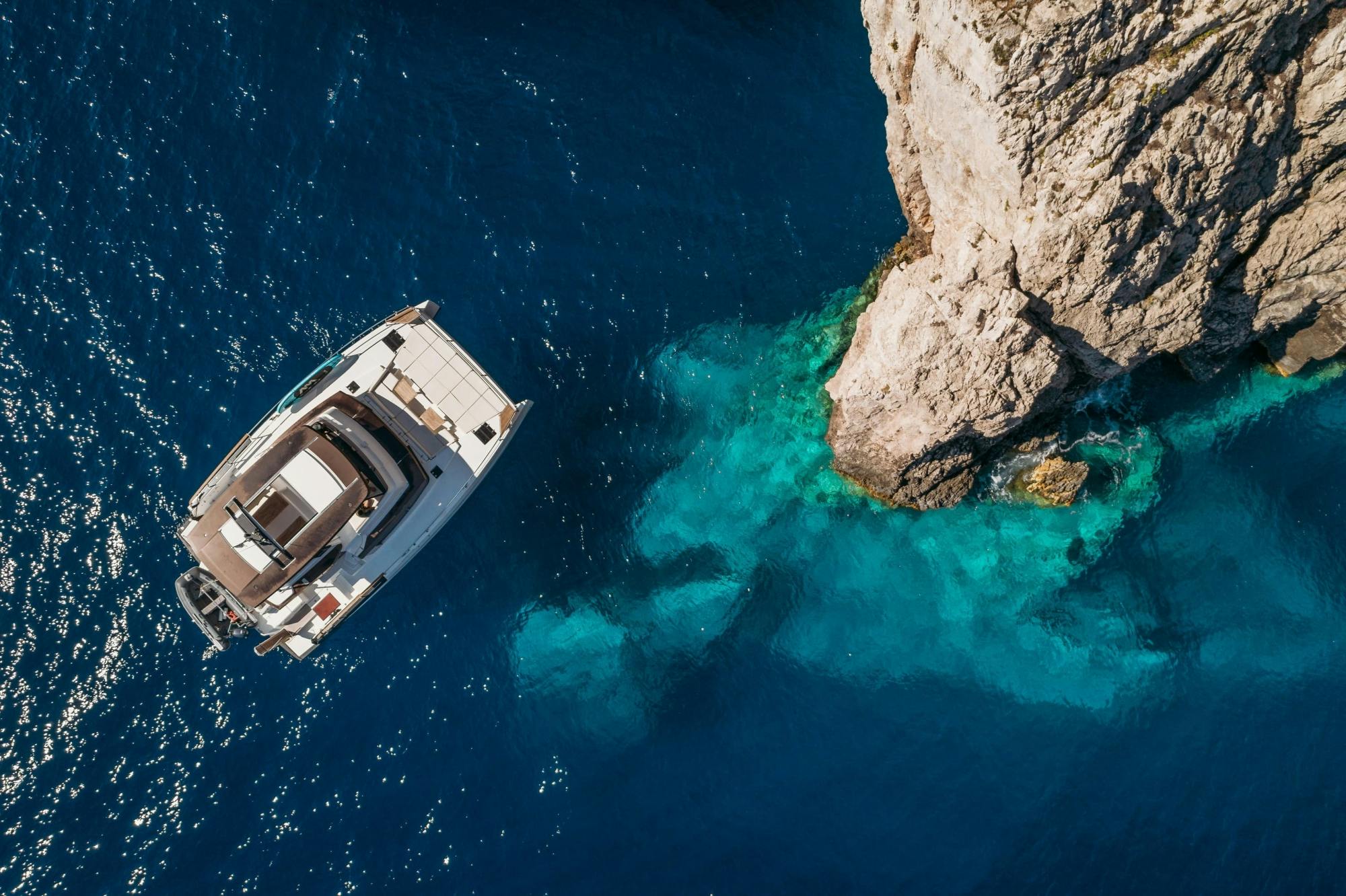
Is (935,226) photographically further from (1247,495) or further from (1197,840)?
(1197,840)

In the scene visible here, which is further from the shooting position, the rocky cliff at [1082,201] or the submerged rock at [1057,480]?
the submerged rock at [1057,480]

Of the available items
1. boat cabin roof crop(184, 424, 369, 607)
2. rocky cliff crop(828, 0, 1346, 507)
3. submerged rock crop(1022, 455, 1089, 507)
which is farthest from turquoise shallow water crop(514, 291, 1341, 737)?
boat cabin roof crop(184, 424, 369, 607)

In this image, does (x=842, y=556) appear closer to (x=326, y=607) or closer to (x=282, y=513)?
(x=326, y=607)

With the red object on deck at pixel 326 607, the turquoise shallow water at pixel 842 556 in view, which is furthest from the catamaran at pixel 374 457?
the turquoise shallow water at pixel 842 556

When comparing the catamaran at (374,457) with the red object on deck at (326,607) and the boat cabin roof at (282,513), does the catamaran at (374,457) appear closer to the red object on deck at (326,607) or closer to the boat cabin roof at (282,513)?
the red object on deck at (326,607)

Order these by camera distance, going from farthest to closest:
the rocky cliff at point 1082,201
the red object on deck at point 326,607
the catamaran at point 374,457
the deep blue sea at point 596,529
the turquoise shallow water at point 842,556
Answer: the turquoise shallow water at point 842,556 < the deep blue sea at point 596,529 < the red object on deck at point 326,607 < the catamaran at point 374,457 < the rocky cliff at point 1082,201

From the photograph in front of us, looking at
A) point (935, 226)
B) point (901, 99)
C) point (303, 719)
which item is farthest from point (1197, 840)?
point (303, 719)

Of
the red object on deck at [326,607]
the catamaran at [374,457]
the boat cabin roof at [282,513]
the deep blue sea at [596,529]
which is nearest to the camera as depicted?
the boat cabin roof at [282,513]
